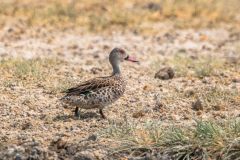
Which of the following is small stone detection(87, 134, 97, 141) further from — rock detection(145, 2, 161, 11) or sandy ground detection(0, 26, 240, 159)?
rock detection(145, 2, 161, 11)

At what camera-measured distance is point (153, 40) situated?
55.8 feet

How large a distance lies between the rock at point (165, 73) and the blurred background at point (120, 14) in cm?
454

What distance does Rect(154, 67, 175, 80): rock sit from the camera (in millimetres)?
12977

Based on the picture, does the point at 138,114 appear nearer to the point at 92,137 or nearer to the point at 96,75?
the point at 92,137

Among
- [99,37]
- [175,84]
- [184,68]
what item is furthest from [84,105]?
[99,37]

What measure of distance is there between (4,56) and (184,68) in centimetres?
334

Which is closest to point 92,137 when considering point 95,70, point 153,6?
point 95,70

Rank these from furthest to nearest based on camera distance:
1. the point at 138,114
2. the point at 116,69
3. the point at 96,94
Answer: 1. the point at 116,69
2. the point at 138,114
3. the point at 96,94

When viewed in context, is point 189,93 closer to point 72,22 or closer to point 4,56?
point 4,56

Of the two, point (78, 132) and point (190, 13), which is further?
point (190, 13)

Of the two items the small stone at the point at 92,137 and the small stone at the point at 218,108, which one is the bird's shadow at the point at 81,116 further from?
the small stone at the point at 218,108

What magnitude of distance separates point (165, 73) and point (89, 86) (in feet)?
9.37

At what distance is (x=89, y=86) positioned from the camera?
1041cm

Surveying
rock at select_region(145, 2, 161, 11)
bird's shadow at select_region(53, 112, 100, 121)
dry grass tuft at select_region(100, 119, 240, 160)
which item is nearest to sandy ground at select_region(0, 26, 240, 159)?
bird's shadow at select_region(53, 112, 100, 121)
